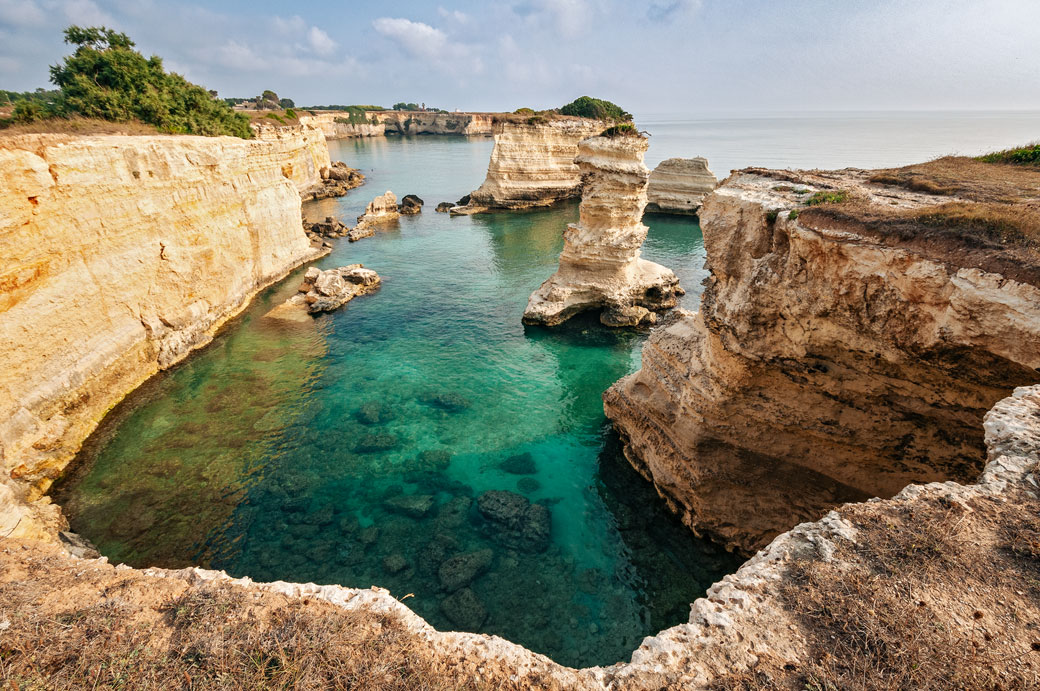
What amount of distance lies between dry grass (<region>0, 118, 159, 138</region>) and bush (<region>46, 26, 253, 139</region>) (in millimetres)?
1210

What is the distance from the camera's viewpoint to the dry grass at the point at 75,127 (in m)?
16.9

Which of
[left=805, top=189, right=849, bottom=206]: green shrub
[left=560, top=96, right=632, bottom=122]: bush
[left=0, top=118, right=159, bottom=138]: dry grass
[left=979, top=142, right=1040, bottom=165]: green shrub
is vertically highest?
[left=560, top=96, right=632, bottom=122]: bush

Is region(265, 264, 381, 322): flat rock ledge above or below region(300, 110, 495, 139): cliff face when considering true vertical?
below

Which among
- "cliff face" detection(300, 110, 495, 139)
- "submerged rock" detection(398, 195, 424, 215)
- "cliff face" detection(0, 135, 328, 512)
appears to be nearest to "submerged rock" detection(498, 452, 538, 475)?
"cliff face" detection(0, 135, 328, 512)

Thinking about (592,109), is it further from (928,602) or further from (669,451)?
(928,602)

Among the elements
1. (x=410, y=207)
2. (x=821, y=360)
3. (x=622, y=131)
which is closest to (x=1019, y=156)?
(x=821, y=360)

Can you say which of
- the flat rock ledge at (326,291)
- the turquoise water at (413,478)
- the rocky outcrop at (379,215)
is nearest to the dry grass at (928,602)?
the turquoise water at (413,478)

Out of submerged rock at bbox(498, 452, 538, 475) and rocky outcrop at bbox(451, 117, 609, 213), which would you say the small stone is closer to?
submerged rock at bbox(498, 452, 538, 475)

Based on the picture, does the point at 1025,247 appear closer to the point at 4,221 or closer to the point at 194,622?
the point at 194,622

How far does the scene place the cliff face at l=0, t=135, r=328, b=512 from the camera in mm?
13273

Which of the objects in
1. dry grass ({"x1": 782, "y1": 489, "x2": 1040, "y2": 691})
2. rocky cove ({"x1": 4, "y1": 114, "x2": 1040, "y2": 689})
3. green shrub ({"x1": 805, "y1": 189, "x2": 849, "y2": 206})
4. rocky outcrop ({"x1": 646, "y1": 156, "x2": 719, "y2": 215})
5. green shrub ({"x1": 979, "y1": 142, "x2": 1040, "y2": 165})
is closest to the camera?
dry grass ({"x1": 782, "y1": 489, "x2": 1040, "y2": 691})

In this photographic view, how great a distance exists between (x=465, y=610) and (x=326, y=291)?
68.7ft

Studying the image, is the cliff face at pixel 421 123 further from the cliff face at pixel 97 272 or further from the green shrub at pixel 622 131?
the green shrub at pixel 622 131

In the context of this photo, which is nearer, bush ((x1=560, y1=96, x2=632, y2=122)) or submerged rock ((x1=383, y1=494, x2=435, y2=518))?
submerged rock ((x1=383, y1=494, x2=435, y2=518))
